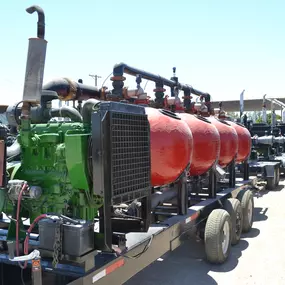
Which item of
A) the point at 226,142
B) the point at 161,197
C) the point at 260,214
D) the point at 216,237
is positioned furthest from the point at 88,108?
the point at 260,214

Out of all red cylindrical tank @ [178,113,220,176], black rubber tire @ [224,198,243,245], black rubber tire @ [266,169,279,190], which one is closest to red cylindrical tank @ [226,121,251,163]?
black rubber tire @ [224,198,243,245]

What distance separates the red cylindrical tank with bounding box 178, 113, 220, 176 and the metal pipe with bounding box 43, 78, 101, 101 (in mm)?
1416

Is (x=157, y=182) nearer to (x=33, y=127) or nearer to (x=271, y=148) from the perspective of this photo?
(x=33, y=127)

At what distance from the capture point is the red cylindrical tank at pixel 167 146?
4.16m

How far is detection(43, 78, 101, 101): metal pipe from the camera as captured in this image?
4.72 m

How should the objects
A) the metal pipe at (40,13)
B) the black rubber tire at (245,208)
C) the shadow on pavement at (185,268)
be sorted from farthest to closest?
the black rubber tire at (245,208)
the shadow on pavement at (185,268)
the metal pipe at (40,13)

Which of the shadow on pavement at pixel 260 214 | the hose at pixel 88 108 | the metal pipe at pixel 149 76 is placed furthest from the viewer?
the shadow on pavement at pixel 260 214

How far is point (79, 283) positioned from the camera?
268 centimetres

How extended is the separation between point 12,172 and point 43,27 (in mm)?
1367

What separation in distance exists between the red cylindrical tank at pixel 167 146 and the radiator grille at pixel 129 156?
72cm

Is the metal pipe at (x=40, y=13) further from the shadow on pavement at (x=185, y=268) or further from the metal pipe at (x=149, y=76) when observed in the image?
the shadow on pavement at (x=185, y=268)

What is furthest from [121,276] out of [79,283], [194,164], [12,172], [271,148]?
[271,148]

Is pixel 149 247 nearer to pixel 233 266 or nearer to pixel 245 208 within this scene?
pixel 233 266

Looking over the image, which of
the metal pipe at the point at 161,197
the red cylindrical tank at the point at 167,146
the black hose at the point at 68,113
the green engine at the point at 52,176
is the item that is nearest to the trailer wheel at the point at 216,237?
the metal pipe at the point at 161,197
